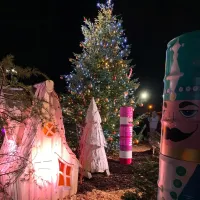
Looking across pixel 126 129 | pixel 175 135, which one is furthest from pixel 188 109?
pixel 126 129

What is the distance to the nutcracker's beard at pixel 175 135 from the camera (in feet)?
6.47

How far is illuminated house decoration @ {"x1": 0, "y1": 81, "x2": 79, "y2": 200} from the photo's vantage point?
3.93m

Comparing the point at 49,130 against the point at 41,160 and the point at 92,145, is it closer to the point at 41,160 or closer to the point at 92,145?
the point at 41,160

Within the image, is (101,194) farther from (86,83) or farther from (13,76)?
(86,83)

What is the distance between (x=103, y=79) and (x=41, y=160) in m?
6.16

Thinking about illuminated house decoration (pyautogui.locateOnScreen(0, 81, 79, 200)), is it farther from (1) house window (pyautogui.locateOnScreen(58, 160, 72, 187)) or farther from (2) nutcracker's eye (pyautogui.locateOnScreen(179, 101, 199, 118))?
(2) nutcracker's eye (pyautogui.locateOnScreen(179, 101, 199, 118))

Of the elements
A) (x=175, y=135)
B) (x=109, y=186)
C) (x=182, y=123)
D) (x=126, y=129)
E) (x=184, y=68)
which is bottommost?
(x=109, y=186)

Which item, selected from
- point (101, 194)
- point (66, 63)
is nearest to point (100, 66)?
point (101, 194)

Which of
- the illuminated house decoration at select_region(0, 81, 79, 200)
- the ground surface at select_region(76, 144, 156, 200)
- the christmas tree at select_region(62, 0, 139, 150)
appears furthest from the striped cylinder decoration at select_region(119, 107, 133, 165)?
the illuminated house decoration at select_region(0, 81, 79, 200)

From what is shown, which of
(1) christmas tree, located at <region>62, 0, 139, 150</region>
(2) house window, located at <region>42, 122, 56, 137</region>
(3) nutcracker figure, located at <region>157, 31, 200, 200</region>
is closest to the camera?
(3) nutcracker figure, located at <region>157, 31, 200, 200</region>

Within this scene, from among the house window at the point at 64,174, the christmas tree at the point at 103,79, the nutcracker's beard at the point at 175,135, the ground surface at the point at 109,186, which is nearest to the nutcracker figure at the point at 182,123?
the nutcracker's beard at the point at 175,135

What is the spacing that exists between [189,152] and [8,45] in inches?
661

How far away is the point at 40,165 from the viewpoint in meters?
4.20

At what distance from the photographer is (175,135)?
6.77 feet
